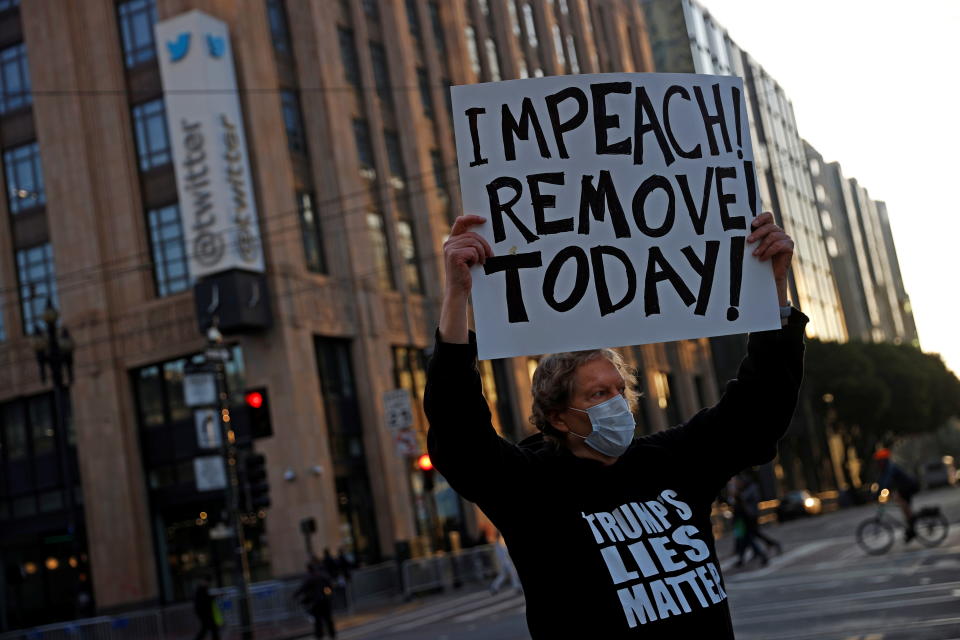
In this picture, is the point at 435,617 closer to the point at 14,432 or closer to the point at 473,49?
the point at 14,432

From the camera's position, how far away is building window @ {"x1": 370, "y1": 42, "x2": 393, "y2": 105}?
41.2 metres

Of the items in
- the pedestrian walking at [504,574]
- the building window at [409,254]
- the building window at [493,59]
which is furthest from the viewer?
the building window at [493,59]

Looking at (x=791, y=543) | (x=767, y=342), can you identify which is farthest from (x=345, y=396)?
(x=767, y=342)

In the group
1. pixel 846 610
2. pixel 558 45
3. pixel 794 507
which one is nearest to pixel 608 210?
pixel 846 610

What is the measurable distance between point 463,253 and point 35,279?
36.4 meters

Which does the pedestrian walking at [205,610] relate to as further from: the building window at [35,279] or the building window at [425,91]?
the building window at [425,91]

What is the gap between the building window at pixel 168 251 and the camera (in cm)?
3416

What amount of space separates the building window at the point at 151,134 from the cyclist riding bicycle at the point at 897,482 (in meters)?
23.5

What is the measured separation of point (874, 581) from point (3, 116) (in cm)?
3248

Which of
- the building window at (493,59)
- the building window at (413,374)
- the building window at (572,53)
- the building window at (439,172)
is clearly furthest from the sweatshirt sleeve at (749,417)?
the building window at (572,53)

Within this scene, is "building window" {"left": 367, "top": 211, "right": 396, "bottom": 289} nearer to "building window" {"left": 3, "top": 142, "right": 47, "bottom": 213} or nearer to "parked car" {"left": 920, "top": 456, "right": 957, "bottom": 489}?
"building window" {"left": 3, "top": 142, "right": 47, "bottom": 213}

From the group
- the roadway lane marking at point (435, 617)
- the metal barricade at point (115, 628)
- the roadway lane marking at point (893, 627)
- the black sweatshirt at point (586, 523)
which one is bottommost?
the roadway lane marking at point (435, 617)

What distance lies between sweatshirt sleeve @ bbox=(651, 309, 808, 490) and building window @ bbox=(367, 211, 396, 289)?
3449 centimetres

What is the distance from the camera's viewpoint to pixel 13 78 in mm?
38062
